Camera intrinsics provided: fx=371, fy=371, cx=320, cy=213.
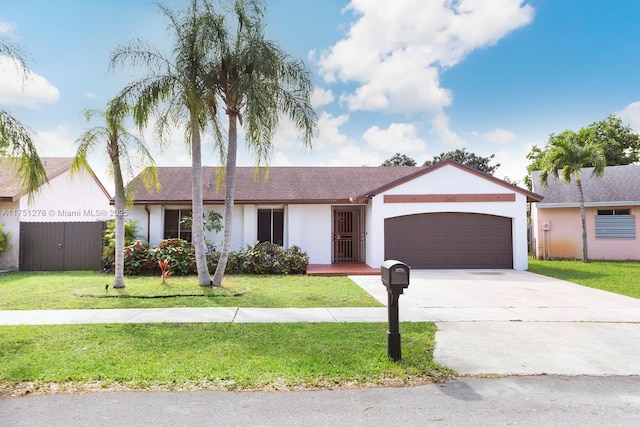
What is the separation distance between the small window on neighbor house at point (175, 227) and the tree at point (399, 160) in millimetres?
27441

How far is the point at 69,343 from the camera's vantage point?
17.4ft

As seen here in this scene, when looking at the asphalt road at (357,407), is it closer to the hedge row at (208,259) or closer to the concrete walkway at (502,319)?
the concrete walkway at (502,319)

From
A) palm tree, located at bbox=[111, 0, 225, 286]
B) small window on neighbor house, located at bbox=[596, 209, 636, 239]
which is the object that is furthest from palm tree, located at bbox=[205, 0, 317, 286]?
small window on neighbor house, located at bbox=[596, 209, 636, 239]

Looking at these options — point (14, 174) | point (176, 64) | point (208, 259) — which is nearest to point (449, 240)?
point (208, 259)

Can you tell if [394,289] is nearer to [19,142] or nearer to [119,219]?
[19,142]

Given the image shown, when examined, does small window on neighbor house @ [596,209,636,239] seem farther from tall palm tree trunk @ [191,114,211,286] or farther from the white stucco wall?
tall palm tree trunk @ [191,114,211,286]

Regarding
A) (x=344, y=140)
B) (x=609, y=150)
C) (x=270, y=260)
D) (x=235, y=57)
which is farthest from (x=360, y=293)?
(x=609, y=150)

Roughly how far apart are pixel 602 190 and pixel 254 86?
19.5 meters

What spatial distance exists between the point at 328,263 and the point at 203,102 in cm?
871

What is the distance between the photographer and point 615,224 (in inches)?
737

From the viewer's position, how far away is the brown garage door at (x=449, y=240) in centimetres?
1491

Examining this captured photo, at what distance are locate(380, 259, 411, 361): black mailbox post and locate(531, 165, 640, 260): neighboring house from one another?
18.4 metres

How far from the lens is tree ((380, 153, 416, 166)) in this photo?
1536 inches

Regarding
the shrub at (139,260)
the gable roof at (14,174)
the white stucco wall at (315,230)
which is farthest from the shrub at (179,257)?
the white stucco wall at (315,230)
